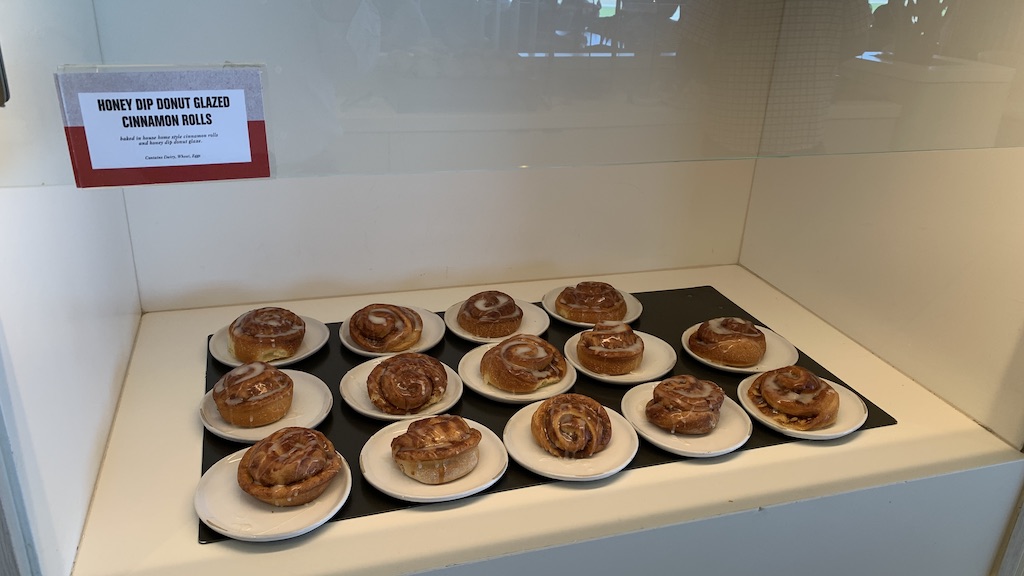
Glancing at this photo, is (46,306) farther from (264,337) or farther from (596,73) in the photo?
(596,73)

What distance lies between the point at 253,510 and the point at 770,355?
2.84 feet

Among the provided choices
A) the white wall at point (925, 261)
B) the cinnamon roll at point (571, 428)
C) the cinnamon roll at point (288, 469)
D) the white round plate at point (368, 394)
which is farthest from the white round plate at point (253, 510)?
the white wall at point (925, 261)

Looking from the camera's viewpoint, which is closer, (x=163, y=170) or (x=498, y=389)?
(x=163, y=170)

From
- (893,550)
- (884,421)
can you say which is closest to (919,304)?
(884,421)

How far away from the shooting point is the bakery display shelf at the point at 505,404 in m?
0.90

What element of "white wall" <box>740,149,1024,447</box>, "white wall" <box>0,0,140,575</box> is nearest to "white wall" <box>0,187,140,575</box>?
"white wall" <box>0,0,140,575</box>

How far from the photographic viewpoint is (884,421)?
42.6 inches

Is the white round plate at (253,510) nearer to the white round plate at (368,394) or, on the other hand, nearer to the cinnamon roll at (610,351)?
the white round plate at (368,394)

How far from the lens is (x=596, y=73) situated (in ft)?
2.93

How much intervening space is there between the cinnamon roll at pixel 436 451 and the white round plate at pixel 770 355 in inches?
19.0

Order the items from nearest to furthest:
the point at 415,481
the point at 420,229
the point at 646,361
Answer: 1. the point at 415,481
2. the point at 646,361
3. the point at 420,229

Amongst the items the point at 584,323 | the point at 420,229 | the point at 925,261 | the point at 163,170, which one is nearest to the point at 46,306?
the point at 163,170

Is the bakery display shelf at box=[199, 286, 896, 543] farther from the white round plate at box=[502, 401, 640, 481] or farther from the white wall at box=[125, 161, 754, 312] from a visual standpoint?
the white wall at box=[125, 161, 754, 312]

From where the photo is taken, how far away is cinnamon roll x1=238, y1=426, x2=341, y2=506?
833 millimetres
